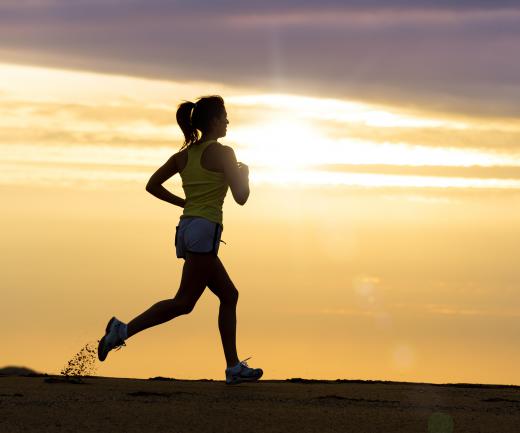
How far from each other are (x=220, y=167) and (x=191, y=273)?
0.98 metres

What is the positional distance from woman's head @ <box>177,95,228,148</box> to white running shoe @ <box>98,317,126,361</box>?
1.76 m

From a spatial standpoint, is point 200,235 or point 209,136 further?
point 209,136

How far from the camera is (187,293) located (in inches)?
403

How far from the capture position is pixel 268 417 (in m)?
8.52

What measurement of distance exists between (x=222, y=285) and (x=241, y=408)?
1.66 meters

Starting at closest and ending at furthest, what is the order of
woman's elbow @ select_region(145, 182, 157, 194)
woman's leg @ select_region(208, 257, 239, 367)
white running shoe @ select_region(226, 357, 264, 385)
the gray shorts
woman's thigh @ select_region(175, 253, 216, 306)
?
the gray shorts, woman's thigh @ select_region(175, 253, 216, 306), woman's leg @ select_region(208, 257, 239, 367), white running shoe @ select_region(226, 357, 264, 385), woman's elbow @ select_region(145, 182, 157, 194)

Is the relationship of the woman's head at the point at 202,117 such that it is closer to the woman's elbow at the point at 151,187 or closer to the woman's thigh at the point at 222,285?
the woman's elbow at the point at 151,187

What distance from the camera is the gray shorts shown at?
10.1 m

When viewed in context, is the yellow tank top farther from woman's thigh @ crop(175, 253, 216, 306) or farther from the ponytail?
woman's thigh @ crop(175, 253, 216, 306)

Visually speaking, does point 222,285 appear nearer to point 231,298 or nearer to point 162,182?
point 231,298

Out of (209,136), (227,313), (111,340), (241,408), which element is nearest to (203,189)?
(209,136)

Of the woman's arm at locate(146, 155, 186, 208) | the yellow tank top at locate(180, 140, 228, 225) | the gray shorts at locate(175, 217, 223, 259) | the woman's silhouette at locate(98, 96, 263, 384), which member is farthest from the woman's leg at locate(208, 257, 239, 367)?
the woman's arm at locate(146, 155, 186, 208)

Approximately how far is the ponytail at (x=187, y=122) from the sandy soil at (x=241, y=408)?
226 cm

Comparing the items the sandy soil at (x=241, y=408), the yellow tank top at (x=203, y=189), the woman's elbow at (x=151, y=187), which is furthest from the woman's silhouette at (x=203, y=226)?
the sandy soil at (x=241, y=408)
